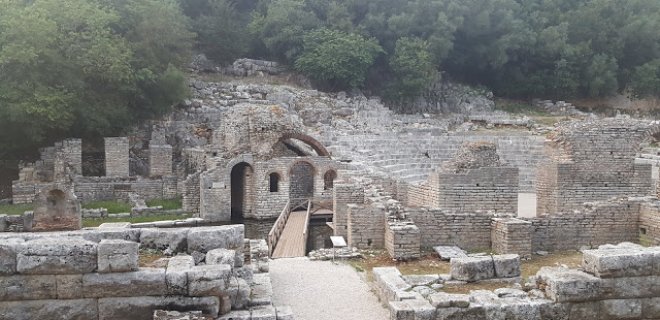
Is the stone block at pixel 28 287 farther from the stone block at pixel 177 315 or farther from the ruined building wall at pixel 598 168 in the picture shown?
the ruined building wall at pixel 598 168

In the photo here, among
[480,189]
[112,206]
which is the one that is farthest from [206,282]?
[112,206]

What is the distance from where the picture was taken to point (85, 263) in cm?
668

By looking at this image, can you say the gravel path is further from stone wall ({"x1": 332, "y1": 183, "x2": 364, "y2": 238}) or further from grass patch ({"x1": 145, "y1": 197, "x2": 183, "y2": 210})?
grass patch ({"x1": 145, "y1": 197, "x2": 183, "y2": 210})

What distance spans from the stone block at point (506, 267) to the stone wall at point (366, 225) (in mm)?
4008

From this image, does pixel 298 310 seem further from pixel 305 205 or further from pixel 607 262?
pixel 305 205

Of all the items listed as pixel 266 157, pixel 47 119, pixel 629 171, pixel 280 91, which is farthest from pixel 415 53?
pixel 629 171

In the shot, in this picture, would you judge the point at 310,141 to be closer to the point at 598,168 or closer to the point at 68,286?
the point at 598,168

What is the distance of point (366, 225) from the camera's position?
42.7ft

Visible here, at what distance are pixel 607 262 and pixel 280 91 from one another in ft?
118

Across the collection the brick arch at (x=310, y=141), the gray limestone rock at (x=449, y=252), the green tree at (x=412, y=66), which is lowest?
the gray limestone rock at (x=449, y=252)

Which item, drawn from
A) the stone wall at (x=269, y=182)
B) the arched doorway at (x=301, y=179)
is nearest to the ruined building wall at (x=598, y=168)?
the stone wall at (x=269, y=182)

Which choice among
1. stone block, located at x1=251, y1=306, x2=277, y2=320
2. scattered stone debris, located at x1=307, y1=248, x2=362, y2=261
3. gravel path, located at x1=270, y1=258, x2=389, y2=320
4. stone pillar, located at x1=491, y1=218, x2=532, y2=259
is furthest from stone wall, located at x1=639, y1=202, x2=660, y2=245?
stone block, located at x1=251, y1=306, x2=277, y2=320

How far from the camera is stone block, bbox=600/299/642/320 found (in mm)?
7551

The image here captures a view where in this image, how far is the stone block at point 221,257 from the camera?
743cm
